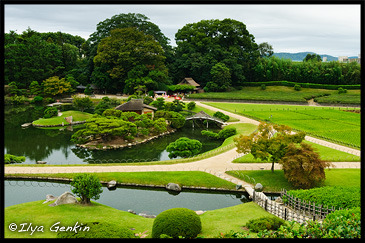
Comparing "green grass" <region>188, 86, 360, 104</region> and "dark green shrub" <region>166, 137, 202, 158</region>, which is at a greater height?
"green grass" <region>188, 86, 360, 104</region>

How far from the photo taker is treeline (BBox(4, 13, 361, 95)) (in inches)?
2579

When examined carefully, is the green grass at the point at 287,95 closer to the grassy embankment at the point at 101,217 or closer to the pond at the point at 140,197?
the pond at the point at 140,197

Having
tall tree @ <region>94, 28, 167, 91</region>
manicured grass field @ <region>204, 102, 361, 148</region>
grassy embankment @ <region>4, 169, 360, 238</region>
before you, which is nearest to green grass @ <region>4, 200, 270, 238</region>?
grassy embankment @ <region>4, 169, 360, 238</region>

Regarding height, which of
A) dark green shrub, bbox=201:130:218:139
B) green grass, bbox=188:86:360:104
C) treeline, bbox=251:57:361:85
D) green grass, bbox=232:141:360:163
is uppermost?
treeline, bbox=251:57:361:85

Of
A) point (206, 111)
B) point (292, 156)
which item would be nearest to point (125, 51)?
point (206, 111)

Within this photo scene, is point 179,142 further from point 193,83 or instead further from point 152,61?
point 193,83

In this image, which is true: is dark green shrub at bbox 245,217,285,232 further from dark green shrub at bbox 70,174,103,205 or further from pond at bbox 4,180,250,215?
dark green shrub at bbox 70,174,103,205

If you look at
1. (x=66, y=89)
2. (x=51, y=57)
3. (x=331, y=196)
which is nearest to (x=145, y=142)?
(x=331, y=196)

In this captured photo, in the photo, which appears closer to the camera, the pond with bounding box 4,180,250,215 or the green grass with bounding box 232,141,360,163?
the pond with bounding box 4,180,250,215

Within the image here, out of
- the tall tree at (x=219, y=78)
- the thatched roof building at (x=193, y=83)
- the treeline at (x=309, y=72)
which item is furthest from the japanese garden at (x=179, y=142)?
the thatched roof building at (x=193, y=83)

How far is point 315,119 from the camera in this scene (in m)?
43.8

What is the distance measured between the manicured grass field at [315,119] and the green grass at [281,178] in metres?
8.68

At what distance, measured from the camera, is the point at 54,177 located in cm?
2269

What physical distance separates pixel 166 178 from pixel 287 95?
4910 centimetres
